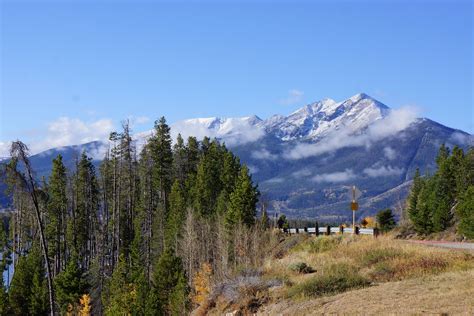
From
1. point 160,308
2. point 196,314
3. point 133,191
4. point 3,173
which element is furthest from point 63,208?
point 196,314

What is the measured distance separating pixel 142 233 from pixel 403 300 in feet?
180

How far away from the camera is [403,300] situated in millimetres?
17016

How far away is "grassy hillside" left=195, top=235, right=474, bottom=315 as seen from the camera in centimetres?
1706

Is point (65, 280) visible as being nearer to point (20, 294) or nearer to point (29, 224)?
point (20, 294)

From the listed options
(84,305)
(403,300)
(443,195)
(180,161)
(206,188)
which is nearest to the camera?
(403,300)

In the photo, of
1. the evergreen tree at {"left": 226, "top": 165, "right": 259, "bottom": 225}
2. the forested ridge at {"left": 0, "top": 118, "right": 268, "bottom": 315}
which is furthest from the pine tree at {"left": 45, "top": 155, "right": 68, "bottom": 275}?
the evergreen tree at {"left": 226, "top": 165, "right": 259, "bottom": 225}

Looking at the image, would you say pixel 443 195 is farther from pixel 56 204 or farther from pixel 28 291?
pixel 28 291

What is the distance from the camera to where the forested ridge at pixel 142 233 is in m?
48.7

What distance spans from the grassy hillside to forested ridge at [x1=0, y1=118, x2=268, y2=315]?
532 inches

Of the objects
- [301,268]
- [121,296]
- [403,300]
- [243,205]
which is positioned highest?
[243,205]

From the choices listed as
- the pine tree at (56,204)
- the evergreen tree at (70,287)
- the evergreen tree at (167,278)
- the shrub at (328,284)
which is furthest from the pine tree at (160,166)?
the shrub at (328,284)

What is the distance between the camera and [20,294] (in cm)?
5459

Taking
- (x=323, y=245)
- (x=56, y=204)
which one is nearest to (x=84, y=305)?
(x=56, y=204)

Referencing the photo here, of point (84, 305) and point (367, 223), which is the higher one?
point (367, 223)
